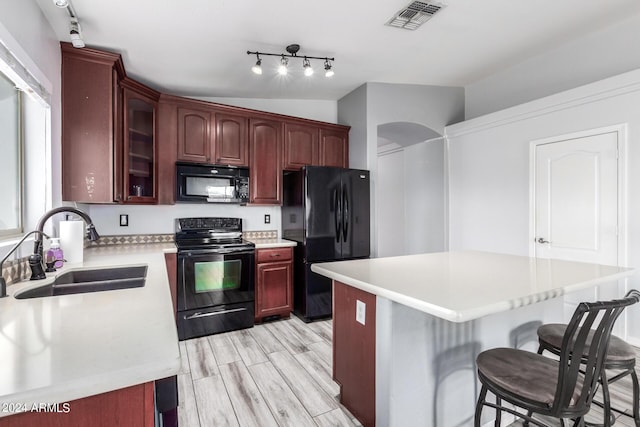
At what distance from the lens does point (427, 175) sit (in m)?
4.50

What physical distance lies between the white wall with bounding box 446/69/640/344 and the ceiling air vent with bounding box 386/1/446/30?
66.6 inches

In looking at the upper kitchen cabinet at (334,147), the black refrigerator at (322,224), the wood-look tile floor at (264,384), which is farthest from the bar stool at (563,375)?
the upper kitchen cabinet at (334,147)

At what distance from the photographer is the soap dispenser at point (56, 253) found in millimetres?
1733

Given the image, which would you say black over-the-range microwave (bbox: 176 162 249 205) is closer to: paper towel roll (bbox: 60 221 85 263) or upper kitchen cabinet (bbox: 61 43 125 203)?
upper kitchen cabinet (bbox: 61 43 125 203)

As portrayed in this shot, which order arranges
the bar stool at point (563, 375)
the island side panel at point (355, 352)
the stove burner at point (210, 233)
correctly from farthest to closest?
the stove burner at point (210, 233)
the island side panel at point (355, 352)
the bar stool at point (563, 375)

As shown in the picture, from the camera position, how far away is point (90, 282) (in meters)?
1.73

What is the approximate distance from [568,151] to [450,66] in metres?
1.51

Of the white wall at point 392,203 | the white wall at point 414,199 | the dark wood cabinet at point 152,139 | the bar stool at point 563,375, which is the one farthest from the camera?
the white wall at point 392,203

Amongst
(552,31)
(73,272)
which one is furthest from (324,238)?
(552,31)

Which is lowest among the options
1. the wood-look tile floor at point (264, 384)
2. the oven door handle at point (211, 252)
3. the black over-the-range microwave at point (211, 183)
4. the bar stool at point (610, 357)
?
the wood-look tile floor at point (264, 384)

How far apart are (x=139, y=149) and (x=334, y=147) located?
2.21 metres

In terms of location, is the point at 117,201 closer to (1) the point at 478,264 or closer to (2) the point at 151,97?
(2) the point at 151,97

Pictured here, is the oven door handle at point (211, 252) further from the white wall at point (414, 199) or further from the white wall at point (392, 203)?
the white wall at point (392, 203)

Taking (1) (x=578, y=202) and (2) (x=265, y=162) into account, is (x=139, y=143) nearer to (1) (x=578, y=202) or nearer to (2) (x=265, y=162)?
(2) (x=265, y=162)
